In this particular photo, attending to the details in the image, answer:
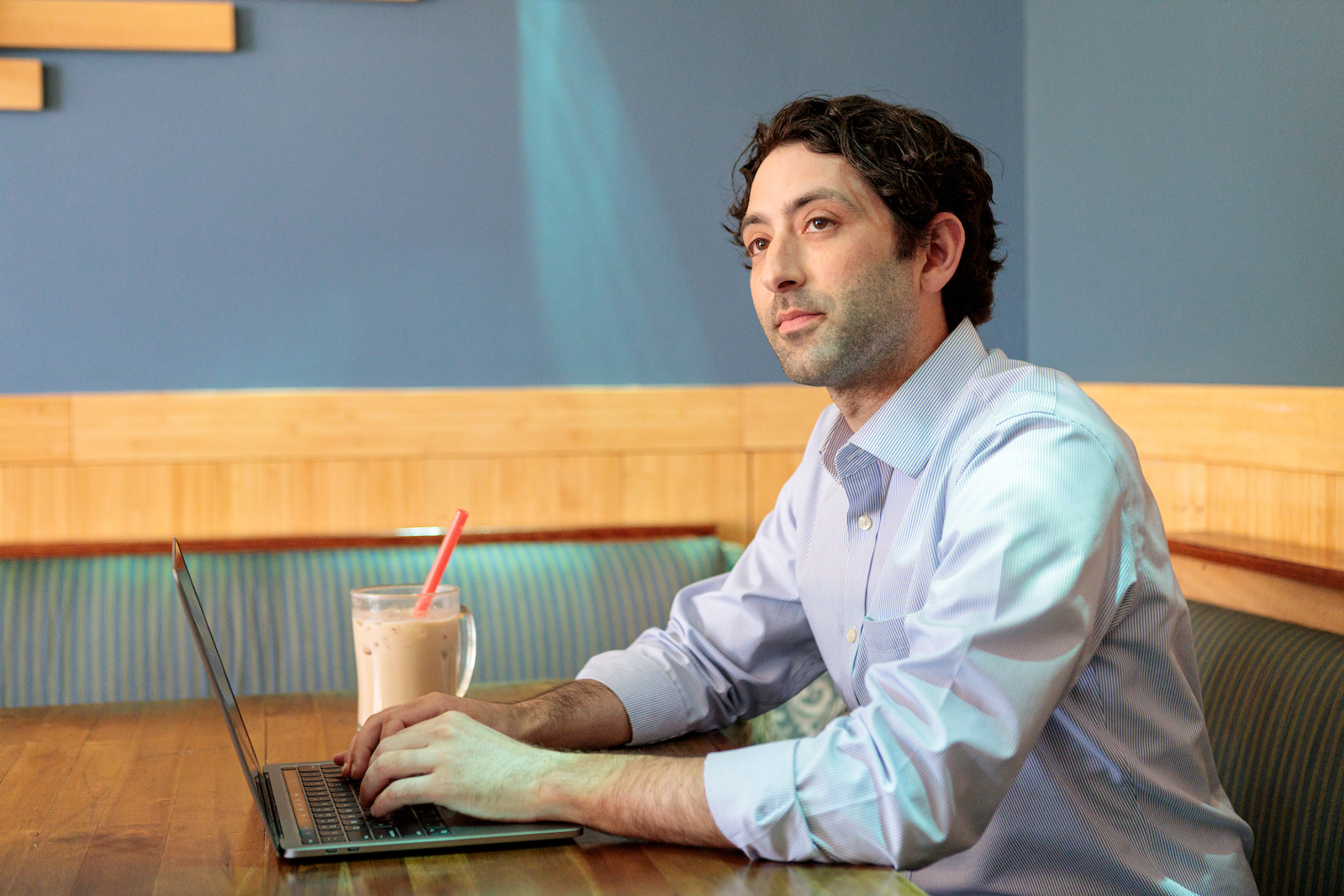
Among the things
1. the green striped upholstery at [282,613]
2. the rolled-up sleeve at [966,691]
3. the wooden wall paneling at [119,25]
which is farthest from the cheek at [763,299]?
the wooden wall paneling at [119,25]

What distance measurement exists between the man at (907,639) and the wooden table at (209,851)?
42mm

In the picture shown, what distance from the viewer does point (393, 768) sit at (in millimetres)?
970

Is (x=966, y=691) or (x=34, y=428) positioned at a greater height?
(x=34, y=428)

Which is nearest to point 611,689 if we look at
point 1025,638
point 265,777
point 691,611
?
point 691,611

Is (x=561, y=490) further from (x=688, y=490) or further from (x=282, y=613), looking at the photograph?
(x=282, y=613)

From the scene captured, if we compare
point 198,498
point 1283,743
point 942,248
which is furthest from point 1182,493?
point 198,498

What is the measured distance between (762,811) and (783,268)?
2.17 feet

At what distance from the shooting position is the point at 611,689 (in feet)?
4.20

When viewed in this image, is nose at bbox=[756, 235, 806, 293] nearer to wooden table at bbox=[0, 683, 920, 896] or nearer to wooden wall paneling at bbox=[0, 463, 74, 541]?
wooden table at bbox=[0, 683, 920, 896]

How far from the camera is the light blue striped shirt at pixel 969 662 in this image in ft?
2.95

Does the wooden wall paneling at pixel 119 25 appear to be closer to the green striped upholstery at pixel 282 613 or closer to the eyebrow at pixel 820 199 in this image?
the green striped upholstery at pixel 282 613

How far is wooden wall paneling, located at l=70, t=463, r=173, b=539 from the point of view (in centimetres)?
226

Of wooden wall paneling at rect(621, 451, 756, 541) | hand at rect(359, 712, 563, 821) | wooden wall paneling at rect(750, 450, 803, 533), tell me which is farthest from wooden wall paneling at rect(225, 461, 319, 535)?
hand at rect(359, 712, 563, 821)

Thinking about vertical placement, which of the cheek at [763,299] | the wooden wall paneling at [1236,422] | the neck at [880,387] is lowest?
the wooden wall paneling at [1236,422]
